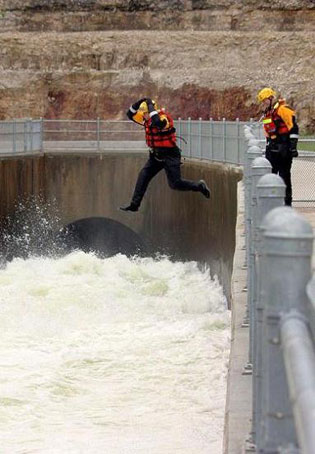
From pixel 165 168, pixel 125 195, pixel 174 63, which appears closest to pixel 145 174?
pixel 165 168

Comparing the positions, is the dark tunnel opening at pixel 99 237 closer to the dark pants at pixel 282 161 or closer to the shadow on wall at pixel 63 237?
the shadow on wall at pixel 63 237

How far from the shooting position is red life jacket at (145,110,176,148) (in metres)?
19.3

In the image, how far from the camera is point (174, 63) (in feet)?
193

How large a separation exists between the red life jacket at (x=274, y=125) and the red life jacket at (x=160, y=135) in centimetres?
224

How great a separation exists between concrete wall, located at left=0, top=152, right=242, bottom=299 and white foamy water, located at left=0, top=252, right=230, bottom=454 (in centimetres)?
223

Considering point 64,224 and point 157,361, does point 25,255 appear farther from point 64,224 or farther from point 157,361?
point 157,361

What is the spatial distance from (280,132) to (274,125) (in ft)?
0.46

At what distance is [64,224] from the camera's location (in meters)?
34.3

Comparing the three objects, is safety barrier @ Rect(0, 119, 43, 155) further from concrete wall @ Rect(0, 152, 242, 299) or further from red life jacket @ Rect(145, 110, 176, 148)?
red life jacket @ Rect(145, 110, 176, 148)

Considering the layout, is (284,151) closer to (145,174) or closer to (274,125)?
(274,125)

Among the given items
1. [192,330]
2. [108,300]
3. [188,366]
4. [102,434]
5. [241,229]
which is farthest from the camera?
[108,300]

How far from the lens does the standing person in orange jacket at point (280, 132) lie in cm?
1736

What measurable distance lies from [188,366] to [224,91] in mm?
43114

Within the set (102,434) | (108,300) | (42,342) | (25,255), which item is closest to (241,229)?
(42,342)
